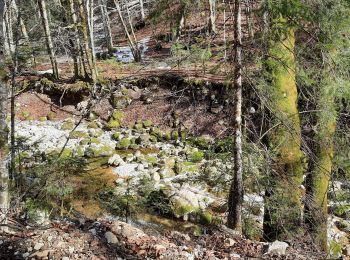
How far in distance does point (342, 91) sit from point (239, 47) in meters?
1.71

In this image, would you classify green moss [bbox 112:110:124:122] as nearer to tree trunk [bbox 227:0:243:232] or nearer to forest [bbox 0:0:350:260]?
forest [bbox 0:0:350:260]

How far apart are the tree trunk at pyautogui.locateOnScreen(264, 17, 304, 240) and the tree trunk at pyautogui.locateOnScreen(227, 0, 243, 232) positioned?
0.42 m

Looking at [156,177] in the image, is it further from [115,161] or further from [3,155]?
[3,155]

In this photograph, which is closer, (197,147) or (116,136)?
(197,147)

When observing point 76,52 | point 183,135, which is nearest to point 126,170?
point 183,135

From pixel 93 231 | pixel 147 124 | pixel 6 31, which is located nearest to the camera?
pixel 93 231

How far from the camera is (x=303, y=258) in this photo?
4270 millimetres

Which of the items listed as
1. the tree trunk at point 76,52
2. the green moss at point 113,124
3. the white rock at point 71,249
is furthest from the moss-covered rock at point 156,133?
the white rock at point 71,249

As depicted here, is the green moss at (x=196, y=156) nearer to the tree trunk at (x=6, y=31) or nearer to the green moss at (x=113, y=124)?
the green moss at (x=113, y=124)

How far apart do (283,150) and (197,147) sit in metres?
6.78

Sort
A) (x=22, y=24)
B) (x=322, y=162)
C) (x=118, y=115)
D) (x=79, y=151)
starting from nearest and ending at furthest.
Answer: (x=322, y=162), (x=79, y=151), (x=118, y=115), (x=22, y=24)

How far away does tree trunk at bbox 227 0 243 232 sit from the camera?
4.82m

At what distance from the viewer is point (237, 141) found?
5.01m

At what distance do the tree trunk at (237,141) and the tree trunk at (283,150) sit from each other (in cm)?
42
